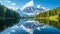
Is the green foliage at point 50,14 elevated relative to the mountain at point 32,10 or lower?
lower

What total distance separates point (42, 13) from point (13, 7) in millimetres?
658

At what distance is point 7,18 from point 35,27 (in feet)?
2.13

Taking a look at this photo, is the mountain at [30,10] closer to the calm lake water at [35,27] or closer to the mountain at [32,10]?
the mountain at [32,10]

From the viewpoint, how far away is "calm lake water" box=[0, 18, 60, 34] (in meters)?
3.97

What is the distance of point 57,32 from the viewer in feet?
13.0

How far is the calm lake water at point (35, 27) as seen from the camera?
397 centimetres

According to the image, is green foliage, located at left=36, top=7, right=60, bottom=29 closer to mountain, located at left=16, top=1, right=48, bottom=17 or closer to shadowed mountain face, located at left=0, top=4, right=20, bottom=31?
mountain, located at left=16, top=1, right=48, bottom=17

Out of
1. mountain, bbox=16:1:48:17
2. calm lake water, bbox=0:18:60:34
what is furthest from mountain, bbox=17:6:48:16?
calm lake water, bbox=0:18:60:34

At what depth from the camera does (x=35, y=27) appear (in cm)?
402

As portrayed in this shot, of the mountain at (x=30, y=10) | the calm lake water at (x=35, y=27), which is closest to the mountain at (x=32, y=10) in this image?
the mountain at (x=30, y=10)

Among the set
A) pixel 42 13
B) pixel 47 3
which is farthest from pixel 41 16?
pixel 47 3

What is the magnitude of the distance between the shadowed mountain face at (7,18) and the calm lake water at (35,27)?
95mm

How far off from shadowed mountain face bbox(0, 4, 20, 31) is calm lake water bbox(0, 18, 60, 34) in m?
0.09

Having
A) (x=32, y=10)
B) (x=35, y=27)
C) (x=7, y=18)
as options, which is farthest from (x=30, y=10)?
(x=7, y=18)
